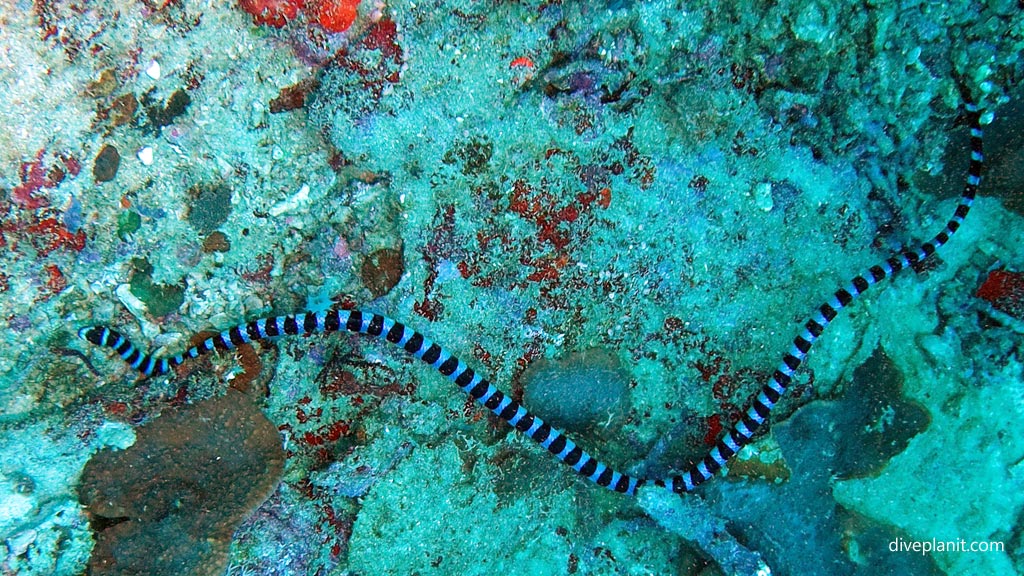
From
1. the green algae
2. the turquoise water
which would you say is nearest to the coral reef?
the turquoise water

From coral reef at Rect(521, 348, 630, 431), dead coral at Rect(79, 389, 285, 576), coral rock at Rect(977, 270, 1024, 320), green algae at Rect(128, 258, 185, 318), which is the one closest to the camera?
dead coral at Rect(79, 389, 285, 576)

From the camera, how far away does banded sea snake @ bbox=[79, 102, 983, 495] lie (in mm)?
3287

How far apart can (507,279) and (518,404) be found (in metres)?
0.92

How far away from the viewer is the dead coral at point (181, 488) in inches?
113

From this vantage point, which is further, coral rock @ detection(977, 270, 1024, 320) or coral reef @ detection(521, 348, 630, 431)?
coral reef @ detection(521, 348, 630, 431)

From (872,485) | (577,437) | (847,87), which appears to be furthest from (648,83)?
(872,485)

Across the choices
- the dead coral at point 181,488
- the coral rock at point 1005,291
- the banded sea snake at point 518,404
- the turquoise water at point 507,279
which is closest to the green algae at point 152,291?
the turquoise water at point 507,279

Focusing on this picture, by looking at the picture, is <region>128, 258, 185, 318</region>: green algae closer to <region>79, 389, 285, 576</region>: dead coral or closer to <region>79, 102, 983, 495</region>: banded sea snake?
<region>79, 102, 983, 495</region>: banded sea snake

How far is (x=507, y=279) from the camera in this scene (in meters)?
3.41

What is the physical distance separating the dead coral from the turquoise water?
2cm

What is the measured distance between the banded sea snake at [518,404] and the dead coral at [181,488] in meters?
0.43

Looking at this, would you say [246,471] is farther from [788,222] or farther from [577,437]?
[788,222]

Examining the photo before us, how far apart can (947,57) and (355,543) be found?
4.72 metres

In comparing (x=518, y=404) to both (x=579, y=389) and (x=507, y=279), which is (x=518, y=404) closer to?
(x=579, y=389)
